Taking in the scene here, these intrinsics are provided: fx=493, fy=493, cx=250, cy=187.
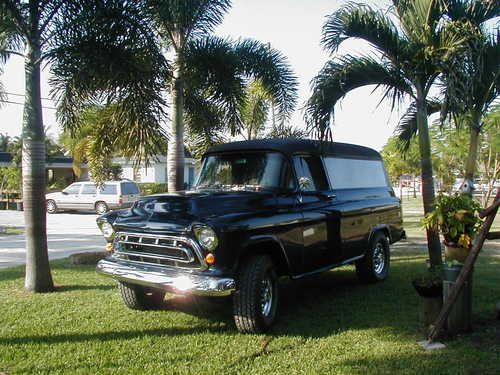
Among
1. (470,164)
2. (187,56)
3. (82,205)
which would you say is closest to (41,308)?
(187,56)

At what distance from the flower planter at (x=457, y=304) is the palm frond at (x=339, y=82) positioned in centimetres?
285

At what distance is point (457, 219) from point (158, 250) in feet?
10.7

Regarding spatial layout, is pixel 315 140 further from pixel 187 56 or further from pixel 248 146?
pixel 187 56

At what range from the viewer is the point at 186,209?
16.3ft

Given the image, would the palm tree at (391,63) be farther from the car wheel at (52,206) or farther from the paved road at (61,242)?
the car wheel at (52,206)

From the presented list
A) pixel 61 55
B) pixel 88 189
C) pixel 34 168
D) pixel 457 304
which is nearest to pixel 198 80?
pixel 61 55

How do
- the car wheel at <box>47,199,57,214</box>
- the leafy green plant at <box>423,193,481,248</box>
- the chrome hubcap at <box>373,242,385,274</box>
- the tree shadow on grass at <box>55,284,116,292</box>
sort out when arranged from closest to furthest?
the leafy green plant at <box>423,193,481,248</box> < the tree shadow on grass at <box>55,284,116,292</box> < the chrome hubcap at <box>373,242,385,274</box> < the car wheel at <box>47,199,57,214</box>

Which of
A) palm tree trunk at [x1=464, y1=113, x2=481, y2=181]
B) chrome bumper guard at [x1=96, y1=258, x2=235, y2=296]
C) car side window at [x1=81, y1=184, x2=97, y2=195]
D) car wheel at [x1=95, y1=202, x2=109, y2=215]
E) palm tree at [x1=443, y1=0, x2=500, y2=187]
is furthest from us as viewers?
car side window at [x1=81, y1=184, x2=97, y2=195]

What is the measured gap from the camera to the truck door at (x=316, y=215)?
588 centimetres

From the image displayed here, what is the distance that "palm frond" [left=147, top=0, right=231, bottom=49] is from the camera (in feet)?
27.3

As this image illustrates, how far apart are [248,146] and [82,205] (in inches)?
777

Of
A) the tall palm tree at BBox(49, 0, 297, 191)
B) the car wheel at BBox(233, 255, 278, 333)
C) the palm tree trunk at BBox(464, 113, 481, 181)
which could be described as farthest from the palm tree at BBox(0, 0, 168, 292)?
the palm tree trunk at BBox(464, 113, 481, 181)

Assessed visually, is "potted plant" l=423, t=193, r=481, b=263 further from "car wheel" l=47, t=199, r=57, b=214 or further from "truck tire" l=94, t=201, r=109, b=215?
"car wheel" l=47, t=199, r=57, b=214

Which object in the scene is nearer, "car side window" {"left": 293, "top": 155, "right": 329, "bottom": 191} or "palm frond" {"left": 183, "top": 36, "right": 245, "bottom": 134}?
"car side window" {"left": 293, "top": 155, "right": 329, "bottom": 191}
